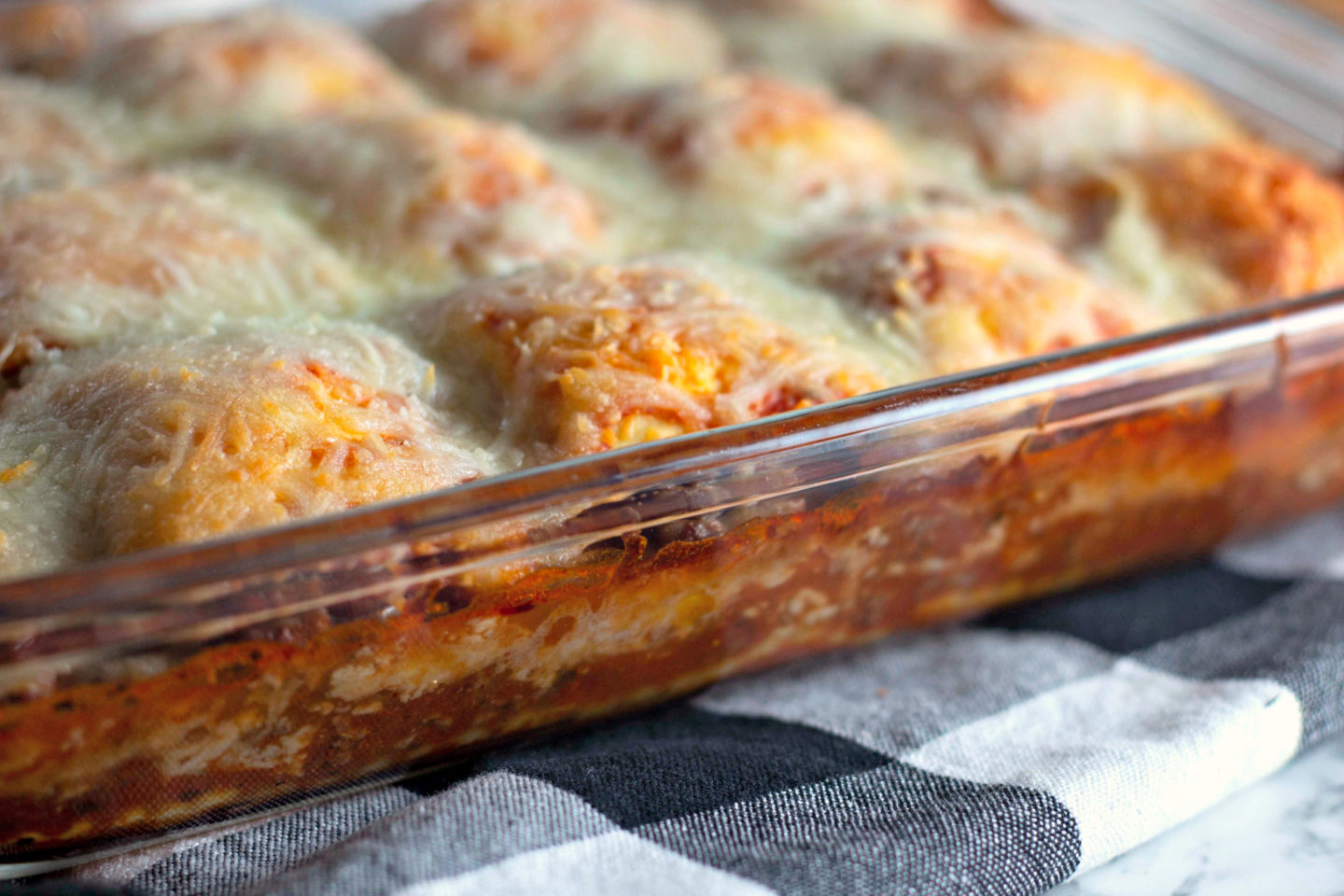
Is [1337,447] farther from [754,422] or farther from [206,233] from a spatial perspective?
[206,233]

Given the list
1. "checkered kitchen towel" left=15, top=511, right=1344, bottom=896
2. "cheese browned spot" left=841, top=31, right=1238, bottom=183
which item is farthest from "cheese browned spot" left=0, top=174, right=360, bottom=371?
"cheese browned spot" left=841, top=31, right=1238, bottom=183

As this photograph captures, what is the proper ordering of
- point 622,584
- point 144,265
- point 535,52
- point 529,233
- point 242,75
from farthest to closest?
point 535,52
point 242,75
point 529,233
point 144,265
point 622,584

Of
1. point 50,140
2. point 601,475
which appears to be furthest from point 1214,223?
point 50,140

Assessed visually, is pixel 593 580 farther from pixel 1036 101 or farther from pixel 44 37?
pixel 44 37

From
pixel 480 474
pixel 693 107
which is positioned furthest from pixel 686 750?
pixel 693 107

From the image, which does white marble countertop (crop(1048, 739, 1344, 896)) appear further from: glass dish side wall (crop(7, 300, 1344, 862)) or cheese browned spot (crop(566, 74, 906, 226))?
cheese browned spot (crop(566, 74, 906, 226))

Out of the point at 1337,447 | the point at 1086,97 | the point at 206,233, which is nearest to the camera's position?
the point at 206,233
